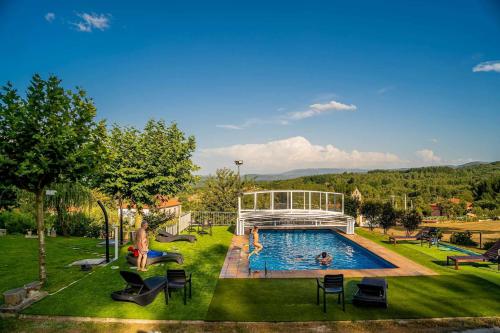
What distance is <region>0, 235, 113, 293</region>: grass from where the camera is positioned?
9.39 metres

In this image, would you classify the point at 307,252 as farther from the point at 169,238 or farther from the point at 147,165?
the point at 147,165

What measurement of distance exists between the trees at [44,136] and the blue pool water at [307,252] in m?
6.53

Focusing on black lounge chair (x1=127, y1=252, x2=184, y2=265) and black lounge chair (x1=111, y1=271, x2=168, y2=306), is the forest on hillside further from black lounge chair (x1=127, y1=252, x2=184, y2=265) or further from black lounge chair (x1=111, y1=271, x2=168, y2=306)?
black lounge chair (x1=111, y1=271, x2=168, y2=306)

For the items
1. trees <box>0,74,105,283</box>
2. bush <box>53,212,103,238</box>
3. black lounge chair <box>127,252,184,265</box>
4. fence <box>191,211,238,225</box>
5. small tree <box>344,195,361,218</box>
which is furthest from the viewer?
small tree <box>344,195,361,218</box>

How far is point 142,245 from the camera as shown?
1027cm

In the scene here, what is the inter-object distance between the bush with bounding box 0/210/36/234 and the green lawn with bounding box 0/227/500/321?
→ 27.2 feet

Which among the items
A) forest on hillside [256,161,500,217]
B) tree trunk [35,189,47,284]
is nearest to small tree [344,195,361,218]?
forest on hillside [256,161,500,217]

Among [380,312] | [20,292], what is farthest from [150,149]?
[380,312]

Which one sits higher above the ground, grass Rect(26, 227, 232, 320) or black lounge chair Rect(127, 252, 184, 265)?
black lounge chair Rect(127, 252, 184, 265)

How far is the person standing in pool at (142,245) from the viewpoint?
9984mm

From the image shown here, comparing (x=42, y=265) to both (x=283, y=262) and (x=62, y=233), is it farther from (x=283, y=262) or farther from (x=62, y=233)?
(x=62, y=233)

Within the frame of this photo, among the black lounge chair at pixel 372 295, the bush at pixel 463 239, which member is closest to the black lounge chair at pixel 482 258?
the black lounge chair at pixel 372 295

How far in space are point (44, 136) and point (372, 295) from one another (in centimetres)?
919

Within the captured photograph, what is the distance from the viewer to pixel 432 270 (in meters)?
10.7
